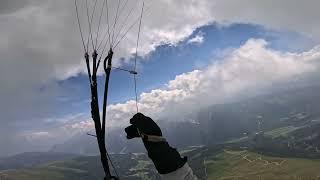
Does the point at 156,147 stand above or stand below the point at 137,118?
below

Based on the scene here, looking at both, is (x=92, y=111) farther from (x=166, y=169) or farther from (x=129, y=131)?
(x=166, y=169)

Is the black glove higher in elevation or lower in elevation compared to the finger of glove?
Result: lower

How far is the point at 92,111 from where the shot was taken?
7.86 metres

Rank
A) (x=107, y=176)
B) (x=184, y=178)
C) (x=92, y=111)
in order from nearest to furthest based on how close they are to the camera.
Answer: (x=184, y=178) < (x=107, y=176) < (x=92, y=111)

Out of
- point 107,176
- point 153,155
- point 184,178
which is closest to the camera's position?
point 184,178

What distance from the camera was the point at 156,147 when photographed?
267 inches

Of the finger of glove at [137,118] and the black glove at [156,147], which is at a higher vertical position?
the finger of glove at [137,118]

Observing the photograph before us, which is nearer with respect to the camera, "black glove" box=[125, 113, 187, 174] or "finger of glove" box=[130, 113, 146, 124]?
"black glove" box=[125, 113, 187, 174]

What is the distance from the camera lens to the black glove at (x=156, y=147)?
642 cm

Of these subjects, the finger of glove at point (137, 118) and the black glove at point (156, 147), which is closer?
the black glove at point (156, 147)

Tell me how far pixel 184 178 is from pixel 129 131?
1467mm

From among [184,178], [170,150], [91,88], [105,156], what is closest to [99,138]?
[105,156]

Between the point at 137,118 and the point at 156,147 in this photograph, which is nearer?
the point at 156,147

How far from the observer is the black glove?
21.1ft
